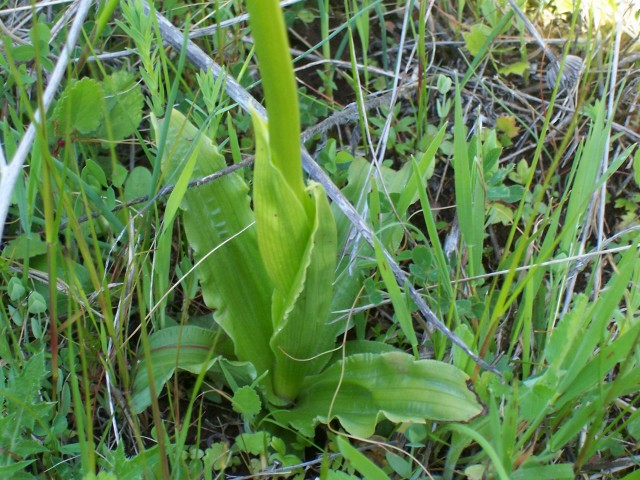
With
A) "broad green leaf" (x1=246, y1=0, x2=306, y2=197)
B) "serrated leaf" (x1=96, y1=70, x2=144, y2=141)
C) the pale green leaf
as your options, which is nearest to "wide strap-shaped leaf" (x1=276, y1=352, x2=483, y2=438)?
"broad green leaf" (x1=246, y1=0, x2=306, y2=197)

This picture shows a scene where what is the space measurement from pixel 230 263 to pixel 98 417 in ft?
1.14

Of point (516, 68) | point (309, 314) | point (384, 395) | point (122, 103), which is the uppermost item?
point (122, 103)

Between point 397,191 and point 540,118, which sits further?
point 540,118

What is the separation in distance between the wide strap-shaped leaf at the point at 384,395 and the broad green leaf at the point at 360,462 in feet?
0.32

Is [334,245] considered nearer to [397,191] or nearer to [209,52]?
[397,191]

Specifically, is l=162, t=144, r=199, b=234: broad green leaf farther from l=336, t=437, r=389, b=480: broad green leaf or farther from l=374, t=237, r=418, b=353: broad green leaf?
l=336, t=437, r=389, b=480: broad green leaf

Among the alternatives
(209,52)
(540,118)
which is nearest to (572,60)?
(540,118)

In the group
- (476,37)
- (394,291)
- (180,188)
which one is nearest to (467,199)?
(394,291)

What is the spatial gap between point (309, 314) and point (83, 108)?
2.11ft

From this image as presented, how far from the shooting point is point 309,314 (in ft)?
3.41

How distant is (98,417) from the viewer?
1.11 metres

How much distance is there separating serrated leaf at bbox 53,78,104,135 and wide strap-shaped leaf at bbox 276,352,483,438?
0.68m

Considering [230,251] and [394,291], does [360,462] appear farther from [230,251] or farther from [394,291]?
[230,251]

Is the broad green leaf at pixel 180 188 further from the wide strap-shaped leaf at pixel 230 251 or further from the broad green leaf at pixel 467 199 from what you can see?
the broad green leaf at pixel 467 199
